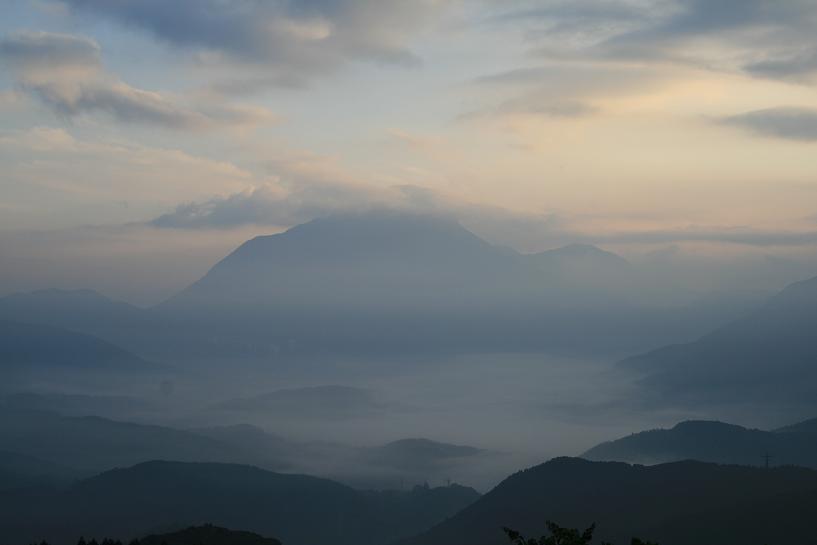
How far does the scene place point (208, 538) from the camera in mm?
144000

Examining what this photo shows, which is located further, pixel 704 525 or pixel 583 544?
pixel 704 525

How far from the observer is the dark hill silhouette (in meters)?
140

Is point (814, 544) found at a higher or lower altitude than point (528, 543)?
lower

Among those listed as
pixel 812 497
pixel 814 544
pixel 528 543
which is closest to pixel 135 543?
pixel 528 543

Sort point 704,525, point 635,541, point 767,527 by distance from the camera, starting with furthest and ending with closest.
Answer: point 704,525 → point 767,527 → point 635,541

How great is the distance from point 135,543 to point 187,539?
2195 cm

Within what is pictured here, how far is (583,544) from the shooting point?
4506 centimetres

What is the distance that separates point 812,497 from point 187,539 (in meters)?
132

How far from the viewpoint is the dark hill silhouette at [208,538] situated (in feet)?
459

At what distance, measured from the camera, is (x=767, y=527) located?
596 feet

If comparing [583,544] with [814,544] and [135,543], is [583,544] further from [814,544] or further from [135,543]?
[814,544]

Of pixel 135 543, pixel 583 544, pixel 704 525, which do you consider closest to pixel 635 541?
pixel 583 544

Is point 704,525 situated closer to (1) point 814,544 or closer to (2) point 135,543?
(1) point 814,544

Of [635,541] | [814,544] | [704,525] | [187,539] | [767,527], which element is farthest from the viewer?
[704,525]
